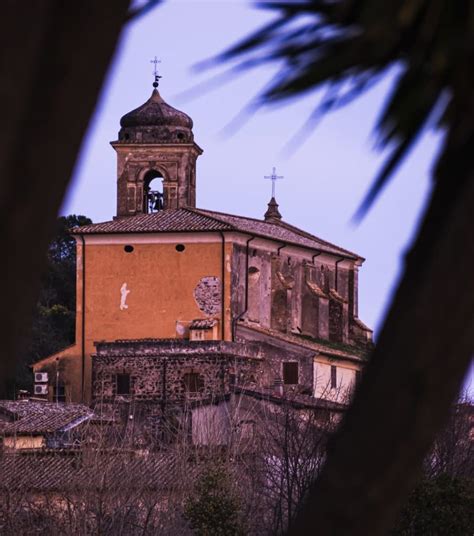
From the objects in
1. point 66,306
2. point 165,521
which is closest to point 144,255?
point 66,306

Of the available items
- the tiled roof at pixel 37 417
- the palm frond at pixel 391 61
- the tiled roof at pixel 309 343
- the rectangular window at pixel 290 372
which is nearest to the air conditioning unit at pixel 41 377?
the tiled roof at pixel 309 343

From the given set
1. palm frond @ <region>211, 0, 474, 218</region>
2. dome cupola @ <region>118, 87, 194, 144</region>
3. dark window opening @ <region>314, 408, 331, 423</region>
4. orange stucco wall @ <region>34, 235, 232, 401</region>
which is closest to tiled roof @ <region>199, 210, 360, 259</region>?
orange stucco wall @ <region>34, 235, 232, 401</region>

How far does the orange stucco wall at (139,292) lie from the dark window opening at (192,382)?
2970 mm

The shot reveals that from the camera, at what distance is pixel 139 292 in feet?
200

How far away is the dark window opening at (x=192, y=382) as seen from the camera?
56.7 meters

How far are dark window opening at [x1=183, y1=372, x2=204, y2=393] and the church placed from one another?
0.05 metres

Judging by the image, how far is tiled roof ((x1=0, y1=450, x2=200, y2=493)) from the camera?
3491 cm

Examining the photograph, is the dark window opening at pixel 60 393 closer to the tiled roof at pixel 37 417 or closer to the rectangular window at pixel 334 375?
the tiled roof at pixel 37 417

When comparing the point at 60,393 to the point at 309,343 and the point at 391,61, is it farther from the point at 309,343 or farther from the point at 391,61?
the point at 391,61

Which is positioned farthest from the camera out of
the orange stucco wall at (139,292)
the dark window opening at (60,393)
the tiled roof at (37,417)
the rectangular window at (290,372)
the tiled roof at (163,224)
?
the tiled roof at (163,224)

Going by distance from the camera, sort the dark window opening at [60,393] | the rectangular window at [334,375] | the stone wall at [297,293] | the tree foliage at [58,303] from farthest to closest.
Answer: the tree foliage at [58,303] → the stone wall at [297,293] → the dark window opening at [60,393] → the rectangular window at [334,375]

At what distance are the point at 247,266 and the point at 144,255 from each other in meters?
3.65

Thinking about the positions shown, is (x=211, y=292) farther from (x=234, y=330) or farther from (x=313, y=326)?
(x=313, y=326)

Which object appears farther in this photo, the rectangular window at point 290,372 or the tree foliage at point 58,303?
the tree foliage at point 58,303
